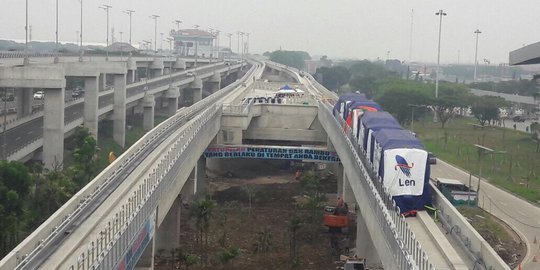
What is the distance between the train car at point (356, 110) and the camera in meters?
34.9

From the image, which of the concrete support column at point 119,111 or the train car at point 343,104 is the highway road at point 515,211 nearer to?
the train car at point 343,104

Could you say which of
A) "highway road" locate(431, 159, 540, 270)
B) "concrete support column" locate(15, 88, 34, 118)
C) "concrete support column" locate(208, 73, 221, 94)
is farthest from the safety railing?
"concrete support column" locate(208, 73, 221, 94)

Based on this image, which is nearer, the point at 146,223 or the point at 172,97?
the point at 146,223

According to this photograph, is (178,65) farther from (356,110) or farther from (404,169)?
(404,169)

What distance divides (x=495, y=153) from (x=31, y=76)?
3312cm

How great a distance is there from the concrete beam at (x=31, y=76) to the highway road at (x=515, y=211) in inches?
1008

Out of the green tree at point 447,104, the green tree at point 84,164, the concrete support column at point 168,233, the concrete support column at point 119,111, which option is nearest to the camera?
the concrete support column at point 168,233

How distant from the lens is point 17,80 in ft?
136

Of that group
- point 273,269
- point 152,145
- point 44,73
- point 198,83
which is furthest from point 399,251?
point 198,83

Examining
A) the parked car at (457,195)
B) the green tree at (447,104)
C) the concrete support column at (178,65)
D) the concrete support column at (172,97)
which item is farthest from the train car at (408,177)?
the concrete support column at (178,65)

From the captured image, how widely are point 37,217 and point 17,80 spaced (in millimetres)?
16210

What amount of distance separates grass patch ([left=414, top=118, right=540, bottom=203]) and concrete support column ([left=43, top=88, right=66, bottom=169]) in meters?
26.4

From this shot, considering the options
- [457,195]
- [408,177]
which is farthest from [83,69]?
[408,177]

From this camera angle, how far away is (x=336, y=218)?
38781 millimetres
